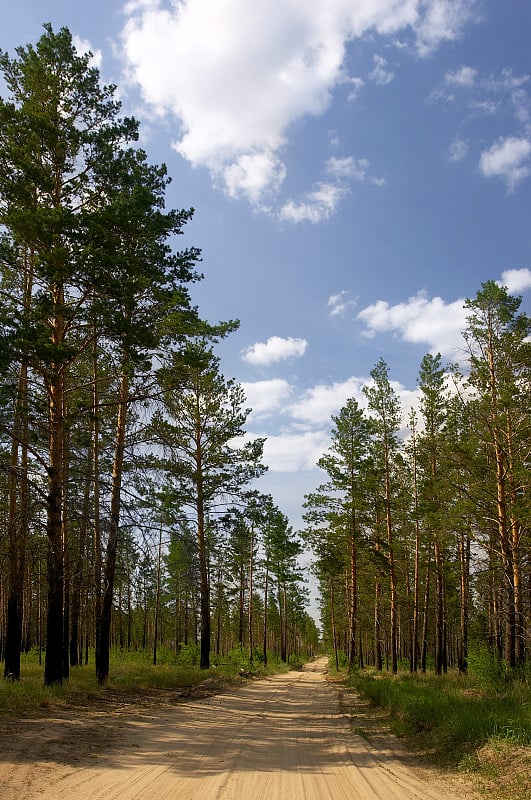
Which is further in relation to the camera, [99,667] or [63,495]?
[99,667]

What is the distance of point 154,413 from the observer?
16266 mm

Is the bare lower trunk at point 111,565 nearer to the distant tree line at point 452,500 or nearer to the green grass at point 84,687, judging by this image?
the green grass at point 84,687

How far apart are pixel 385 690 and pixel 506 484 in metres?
8.16

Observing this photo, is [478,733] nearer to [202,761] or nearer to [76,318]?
[202,761]

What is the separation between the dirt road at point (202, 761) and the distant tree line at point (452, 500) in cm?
901

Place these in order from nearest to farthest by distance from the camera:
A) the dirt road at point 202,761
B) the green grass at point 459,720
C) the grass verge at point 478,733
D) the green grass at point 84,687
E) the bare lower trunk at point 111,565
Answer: the dirt road at point 202,761 < the grass verge at point 478,733 < the green grass at point 459,720 < the green grass at point 84,687 < the bare lower trunk at point 111,565

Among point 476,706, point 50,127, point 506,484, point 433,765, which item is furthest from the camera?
point 506,484

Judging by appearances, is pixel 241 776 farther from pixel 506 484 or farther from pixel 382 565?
pixel 382 565

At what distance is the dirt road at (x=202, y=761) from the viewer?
6297 mm

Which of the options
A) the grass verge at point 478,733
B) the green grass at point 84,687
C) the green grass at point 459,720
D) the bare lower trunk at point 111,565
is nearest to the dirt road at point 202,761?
the grass verge at point 478,733

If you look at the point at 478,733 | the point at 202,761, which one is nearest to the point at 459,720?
the point at 478,733

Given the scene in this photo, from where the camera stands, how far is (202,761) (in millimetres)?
7836

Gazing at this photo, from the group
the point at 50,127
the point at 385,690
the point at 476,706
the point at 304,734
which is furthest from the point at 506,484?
the point at 50,127

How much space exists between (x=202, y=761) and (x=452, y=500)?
55.9ft
